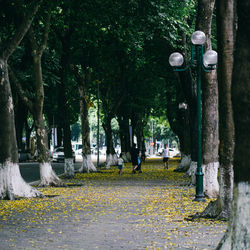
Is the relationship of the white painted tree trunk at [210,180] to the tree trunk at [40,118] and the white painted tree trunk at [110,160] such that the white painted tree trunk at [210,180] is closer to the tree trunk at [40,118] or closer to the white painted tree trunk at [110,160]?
the tree trunk at [40,118]

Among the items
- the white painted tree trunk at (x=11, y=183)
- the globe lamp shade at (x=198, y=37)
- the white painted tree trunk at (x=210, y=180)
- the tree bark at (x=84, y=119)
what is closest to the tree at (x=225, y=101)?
the globe lamp shade at (x=198, y=37)

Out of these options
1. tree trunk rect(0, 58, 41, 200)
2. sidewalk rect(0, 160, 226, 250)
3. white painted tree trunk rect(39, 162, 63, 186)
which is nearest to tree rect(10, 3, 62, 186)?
white painted tree trunk rect(39, 162, 63, 186)

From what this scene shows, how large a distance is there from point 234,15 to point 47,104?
145 ft

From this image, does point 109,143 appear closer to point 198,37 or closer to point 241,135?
point 198,37

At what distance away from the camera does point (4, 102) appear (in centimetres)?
1859

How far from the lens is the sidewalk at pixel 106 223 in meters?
9.77

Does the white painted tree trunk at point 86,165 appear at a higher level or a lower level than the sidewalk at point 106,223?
higher

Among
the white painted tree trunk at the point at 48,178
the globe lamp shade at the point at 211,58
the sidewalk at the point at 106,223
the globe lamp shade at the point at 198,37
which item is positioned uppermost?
the globe lamp shade at the point at 198,37

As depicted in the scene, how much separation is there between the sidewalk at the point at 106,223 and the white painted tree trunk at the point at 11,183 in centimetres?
Result: 75

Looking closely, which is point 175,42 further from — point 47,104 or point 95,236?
point 47,104

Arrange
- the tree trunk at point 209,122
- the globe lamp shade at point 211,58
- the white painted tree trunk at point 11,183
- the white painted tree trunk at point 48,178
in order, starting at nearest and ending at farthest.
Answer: the globe lamp shade at point 211,58 → the tree trunk at point 209,122 → the white painted tree trunk at point 11,183 → the white painted tree trunk at point 48,178

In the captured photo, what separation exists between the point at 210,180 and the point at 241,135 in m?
11.5

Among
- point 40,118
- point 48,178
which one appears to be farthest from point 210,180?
point 40,118

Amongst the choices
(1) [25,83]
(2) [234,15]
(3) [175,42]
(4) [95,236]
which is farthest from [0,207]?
(1) [25,83]
